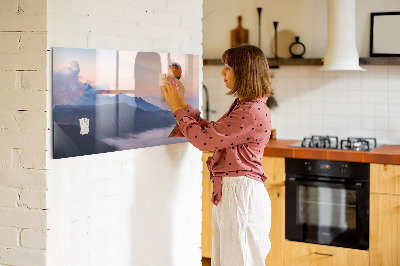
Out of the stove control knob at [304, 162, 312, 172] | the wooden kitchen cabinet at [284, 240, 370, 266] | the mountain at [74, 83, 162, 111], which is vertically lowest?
the wooden kitchen cabinet at [284, 240, 370, 266]

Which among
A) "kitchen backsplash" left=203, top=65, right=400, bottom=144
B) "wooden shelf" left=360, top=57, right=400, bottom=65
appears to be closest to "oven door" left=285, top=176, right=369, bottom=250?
"kitchen backsplash" left=203, top=65, right=400, bottom=144

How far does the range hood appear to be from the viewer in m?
4.55

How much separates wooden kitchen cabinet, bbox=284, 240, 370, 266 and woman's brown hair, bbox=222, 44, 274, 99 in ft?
6.39

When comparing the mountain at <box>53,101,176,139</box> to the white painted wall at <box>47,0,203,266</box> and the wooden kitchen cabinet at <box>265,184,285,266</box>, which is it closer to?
the white painted wall at <box>47,0,203,266</box>

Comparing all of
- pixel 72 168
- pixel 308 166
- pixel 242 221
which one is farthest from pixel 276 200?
pixel 72 168

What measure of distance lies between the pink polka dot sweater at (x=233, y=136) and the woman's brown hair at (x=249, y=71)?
6 centimetres

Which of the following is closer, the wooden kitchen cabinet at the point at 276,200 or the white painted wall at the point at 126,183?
the white painted wall at the point at 126,183

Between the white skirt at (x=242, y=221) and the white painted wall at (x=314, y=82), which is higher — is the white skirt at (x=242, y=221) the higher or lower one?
the lower one

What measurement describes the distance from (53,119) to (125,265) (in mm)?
863

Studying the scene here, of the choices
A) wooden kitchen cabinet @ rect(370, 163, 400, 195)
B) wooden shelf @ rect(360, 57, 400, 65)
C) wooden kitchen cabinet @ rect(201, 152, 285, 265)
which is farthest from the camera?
wooden shelf @ rect(360, 57, 400, 65)

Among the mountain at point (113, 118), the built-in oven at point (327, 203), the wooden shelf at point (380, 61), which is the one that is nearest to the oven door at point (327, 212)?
the built-in oven at point (327, 203)

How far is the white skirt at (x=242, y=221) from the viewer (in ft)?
9.27

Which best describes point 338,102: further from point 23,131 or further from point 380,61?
point 23,131

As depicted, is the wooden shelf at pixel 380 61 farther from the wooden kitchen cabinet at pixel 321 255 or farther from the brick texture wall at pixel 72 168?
the brick texture wall at pixel 72 168
